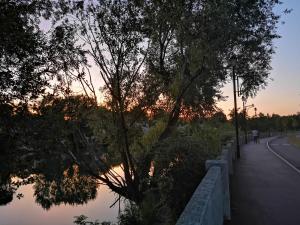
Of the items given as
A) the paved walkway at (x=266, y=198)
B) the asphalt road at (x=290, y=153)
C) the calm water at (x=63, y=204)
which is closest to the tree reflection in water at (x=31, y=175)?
the calm water at (x=63, y=204)

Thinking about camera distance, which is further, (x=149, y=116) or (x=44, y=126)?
(x=149, y=116)

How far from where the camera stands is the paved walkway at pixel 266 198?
10.5m

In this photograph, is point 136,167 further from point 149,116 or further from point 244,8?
point 244,8

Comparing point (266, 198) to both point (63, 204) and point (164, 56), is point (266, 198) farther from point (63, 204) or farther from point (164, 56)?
point (63, 204)

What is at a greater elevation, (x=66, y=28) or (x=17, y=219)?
(x=66, y=28)

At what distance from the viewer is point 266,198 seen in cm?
1348

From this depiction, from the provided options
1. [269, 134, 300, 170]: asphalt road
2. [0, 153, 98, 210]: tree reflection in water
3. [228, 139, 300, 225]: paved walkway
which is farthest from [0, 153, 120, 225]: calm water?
[269, 134, 300, 170]: asphalt road

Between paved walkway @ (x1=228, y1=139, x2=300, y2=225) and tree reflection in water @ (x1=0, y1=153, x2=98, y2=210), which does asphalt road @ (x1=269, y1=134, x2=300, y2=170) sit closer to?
paved walkway @ (x1=228, y1=139, x2=300, y2=225)

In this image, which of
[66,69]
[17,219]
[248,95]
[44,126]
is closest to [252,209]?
[44,126]

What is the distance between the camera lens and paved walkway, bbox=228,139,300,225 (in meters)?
10.5

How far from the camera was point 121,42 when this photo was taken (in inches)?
676

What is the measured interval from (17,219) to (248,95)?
21.3 meters

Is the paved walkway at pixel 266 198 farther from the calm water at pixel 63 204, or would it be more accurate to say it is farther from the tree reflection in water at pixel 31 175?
the calm water at pixel 63 204

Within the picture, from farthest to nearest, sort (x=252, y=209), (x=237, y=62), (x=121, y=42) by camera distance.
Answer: (x=237, y=62) → (x=121, y=42) → (x=252, y=209)
